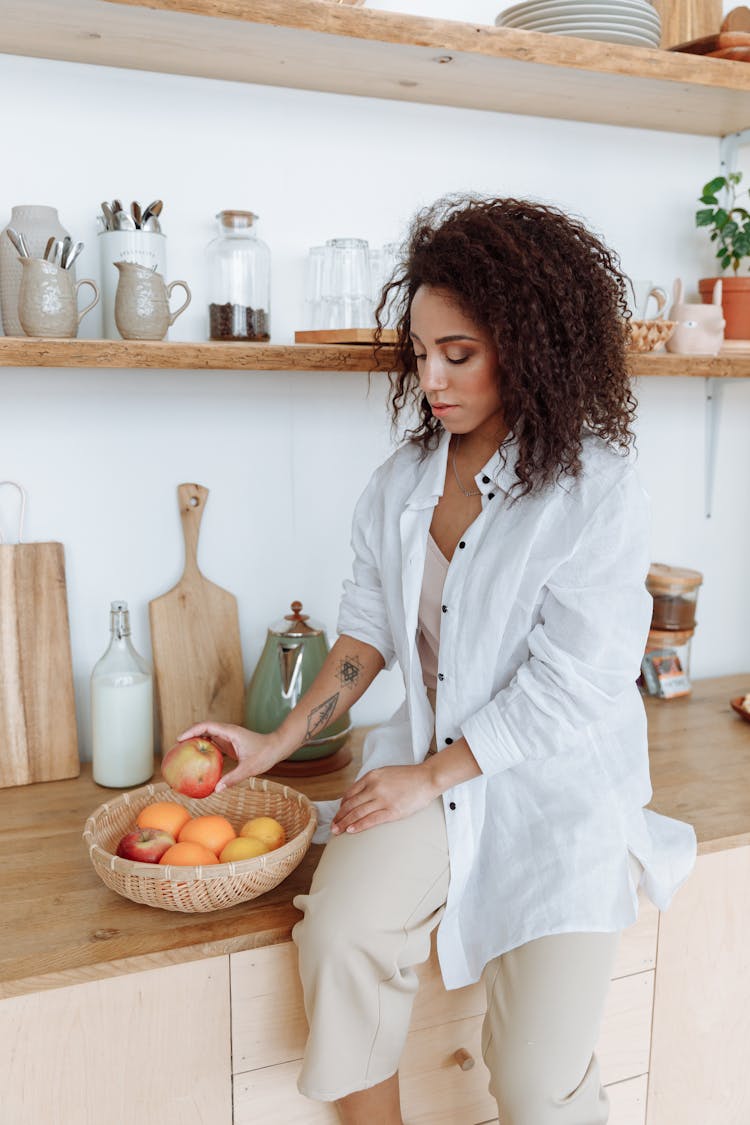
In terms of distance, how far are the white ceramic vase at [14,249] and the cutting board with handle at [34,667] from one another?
0.27 metres

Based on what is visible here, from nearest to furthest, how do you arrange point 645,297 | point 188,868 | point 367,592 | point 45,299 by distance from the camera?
point 188,868, point 45,299, point 367,592, point 645,297

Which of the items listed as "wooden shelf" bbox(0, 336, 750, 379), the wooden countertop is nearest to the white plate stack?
"wooden shelf" bbox(0, 336, 750, 379)

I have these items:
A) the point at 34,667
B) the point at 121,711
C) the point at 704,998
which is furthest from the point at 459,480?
the point at 704,998

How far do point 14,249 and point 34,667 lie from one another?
2.00ft

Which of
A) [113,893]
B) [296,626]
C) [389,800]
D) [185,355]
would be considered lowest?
[113,893]

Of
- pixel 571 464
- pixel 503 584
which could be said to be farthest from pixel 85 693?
pixel 571 464

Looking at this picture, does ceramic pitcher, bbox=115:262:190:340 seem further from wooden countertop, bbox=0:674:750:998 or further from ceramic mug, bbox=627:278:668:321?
ceramic mug, bbox=627:278:668:321

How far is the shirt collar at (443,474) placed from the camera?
1228mm

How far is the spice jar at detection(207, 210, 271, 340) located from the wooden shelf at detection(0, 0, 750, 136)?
9.0 inches

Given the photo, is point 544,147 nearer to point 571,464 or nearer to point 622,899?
point 571,464

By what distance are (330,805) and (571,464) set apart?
57 cm

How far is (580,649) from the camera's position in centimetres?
117

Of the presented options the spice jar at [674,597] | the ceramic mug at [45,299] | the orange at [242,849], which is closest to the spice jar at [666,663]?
the spice jar at [674,597]

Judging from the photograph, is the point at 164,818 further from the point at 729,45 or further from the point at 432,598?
the point at 729,45
